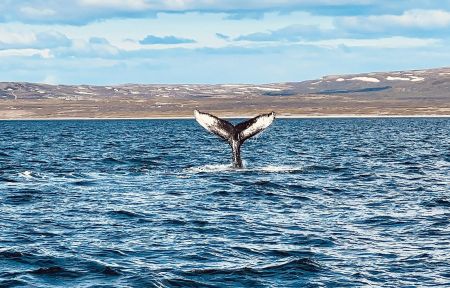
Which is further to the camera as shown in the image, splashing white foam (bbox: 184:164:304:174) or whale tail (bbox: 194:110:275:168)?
splashing white foam (bbox: 184:164:304:174)

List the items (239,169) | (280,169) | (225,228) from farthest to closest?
(280,169) → (239,169) → (225,228)

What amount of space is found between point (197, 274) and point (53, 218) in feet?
24.9

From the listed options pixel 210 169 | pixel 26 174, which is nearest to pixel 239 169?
pixel 210 169

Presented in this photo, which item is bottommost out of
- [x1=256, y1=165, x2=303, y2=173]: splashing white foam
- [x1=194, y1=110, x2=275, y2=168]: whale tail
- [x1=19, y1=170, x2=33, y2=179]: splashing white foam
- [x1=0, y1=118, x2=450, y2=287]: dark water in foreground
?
[x1=256, y1=165, x2=303, y2=173]: splashing white foam

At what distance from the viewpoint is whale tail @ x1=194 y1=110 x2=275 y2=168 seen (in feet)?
104

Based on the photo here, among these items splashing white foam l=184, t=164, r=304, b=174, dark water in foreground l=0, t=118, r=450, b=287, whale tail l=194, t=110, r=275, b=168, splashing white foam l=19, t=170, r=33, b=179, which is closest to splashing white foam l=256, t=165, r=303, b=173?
splashing white foam l=184, t=164, r=304, b=174

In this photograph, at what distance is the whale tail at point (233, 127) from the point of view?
3181 centimetres

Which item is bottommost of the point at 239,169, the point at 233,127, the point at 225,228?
the point at 239,169

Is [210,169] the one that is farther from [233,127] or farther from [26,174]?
[26,174]

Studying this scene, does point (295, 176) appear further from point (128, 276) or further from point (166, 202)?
point (128, 276)

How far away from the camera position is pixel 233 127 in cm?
3300

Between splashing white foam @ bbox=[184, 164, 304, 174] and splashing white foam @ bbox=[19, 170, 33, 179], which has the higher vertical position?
splashing white foam @ bbox=[19, 170, 33, 179]

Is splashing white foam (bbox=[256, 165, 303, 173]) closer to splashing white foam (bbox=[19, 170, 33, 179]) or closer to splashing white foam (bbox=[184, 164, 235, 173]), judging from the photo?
splashing white foam (bbox=[184, 164, 235, 173])

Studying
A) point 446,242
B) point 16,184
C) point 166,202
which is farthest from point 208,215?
point 16,184
